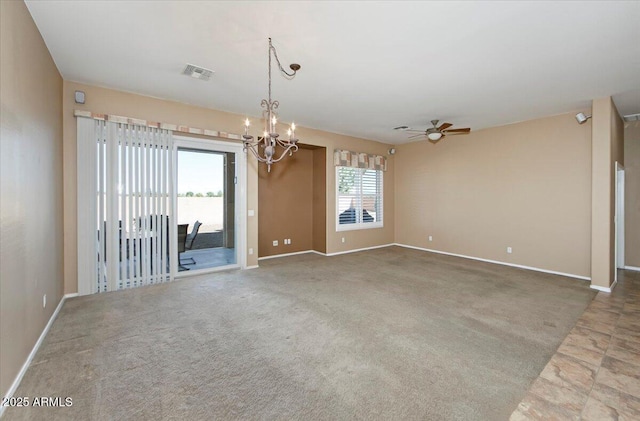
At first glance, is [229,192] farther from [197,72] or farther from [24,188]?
[24,188]

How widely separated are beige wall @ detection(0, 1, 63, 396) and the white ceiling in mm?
442

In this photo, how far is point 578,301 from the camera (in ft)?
12.4

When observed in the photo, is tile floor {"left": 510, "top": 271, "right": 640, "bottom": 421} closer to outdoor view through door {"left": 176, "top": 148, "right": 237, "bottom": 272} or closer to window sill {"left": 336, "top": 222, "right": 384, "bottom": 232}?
window sill {"left": 336, "top": 222, "right": 384, "bottom": 232}

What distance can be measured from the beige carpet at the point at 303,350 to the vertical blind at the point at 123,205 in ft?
1.16

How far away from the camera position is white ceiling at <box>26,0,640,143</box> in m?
2.35

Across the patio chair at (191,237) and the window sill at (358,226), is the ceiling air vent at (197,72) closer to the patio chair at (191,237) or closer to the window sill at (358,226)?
the patio chair at (191,237)

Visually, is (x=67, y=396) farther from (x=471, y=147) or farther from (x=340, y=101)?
(x=471, y=147)

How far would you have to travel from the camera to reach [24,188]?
2.29m

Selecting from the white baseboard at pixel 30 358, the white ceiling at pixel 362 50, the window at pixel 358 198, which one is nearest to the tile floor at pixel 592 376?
the white ceiling at pixel 362 50

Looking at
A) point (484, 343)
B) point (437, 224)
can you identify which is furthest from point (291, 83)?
point (437, 224)

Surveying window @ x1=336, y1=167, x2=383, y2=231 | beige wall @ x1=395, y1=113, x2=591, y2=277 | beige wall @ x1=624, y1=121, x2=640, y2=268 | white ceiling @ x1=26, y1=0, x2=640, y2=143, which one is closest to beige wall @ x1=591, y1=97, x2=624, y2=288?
white ceiling @ x1=26, y1=0, x2=640, y2=143

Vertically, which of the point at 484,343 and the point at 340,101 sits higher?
the point at 340,101

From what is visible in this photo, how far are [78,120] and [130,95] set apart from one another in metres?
0.77

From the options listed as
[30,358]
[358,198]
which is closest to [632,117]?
[358,198]
